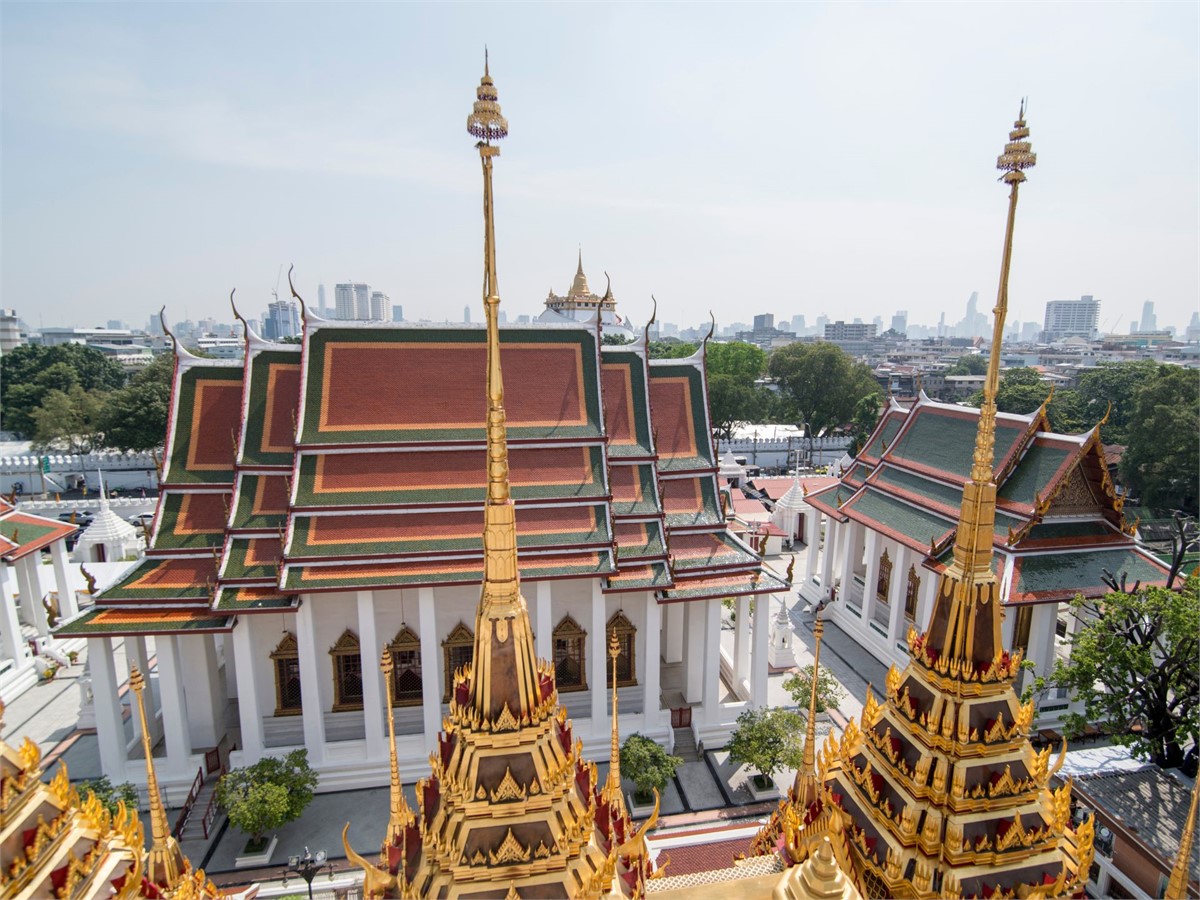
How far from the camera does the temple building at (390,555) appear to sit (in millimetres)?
14906

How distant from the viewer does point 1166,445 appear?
35.4 meters

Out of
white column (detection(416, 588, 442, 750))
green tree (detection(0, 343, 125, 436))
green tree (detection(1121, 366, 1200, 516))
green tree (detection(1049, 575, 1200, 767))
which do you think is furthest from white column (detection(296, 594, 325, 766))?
green tree (detection(0, 343, 125, 436))

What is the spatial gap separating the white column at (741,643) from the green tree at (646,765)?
4417mm

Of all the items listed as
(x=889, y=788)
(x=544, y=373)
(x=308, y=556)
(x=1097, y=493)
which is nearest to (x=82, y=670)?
(x=308, y=556)

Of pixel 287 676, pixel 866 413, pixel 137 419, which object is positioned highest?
pixel 137 419

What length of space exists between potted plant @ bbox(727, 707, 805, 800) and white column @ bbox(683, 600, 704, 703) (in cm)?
208

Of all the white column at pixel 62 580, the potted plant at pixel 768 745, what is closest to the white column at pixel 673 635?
the potted plant at pixel 768 745

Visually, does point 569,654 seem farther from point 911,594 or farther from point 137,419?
point 137,419

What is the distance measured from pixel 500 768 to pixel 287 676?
532 inches

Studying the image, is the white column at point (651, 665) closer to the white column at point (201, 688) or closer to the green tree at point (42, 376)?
the white column at point (201, 688)

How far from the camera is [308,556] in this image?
14648 mm

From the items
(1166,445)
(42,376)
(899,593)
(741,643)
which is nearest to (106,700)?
(741,643)

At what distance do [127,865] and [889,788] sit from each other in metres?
6.82

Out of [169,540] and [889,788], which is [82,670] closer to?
[169,540]
